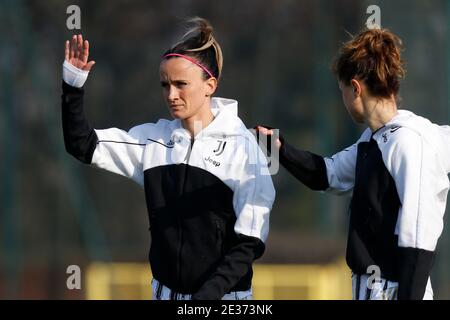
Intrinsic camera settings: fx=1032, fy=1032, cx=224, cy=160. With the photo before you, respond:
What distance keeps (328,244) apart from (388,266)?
5.60 meters

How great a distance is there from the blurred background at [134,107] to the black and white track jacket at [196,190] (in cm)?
452

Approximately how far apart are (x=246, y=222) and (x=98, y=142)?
71 centimetres

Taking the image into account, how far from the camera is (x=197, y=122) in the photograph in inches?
168

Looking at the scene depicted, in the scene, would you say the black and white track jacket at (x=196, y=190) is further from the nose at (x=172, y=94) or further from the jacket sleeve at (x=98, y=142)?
the nose at (x=172, y=94)

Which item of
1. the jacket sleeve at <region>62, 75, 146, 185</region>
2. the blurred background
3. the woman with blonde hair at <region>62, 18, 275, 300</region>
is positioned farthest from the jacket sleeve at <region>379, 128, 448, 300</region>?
the blurred background

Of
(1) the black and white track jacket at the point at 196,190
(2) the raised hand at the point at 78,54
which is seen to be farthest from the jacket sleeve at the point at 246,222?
(2) the raised hand at the point at 78,54

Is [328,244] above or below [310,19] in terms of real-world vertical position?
below

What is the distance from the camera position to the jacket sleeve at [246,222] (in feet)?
13.0

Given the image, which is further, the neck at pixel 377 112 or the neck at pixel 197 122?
the neck at pixel 197 122

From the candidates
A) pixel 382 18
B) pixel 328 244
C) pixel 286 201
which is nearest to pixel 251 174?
pixel 382 18

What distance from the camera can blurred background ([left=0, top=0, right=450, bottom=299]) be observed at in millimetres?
9023

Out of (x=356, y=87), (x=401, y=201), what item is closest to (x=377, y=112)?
(x=356, y=87)
